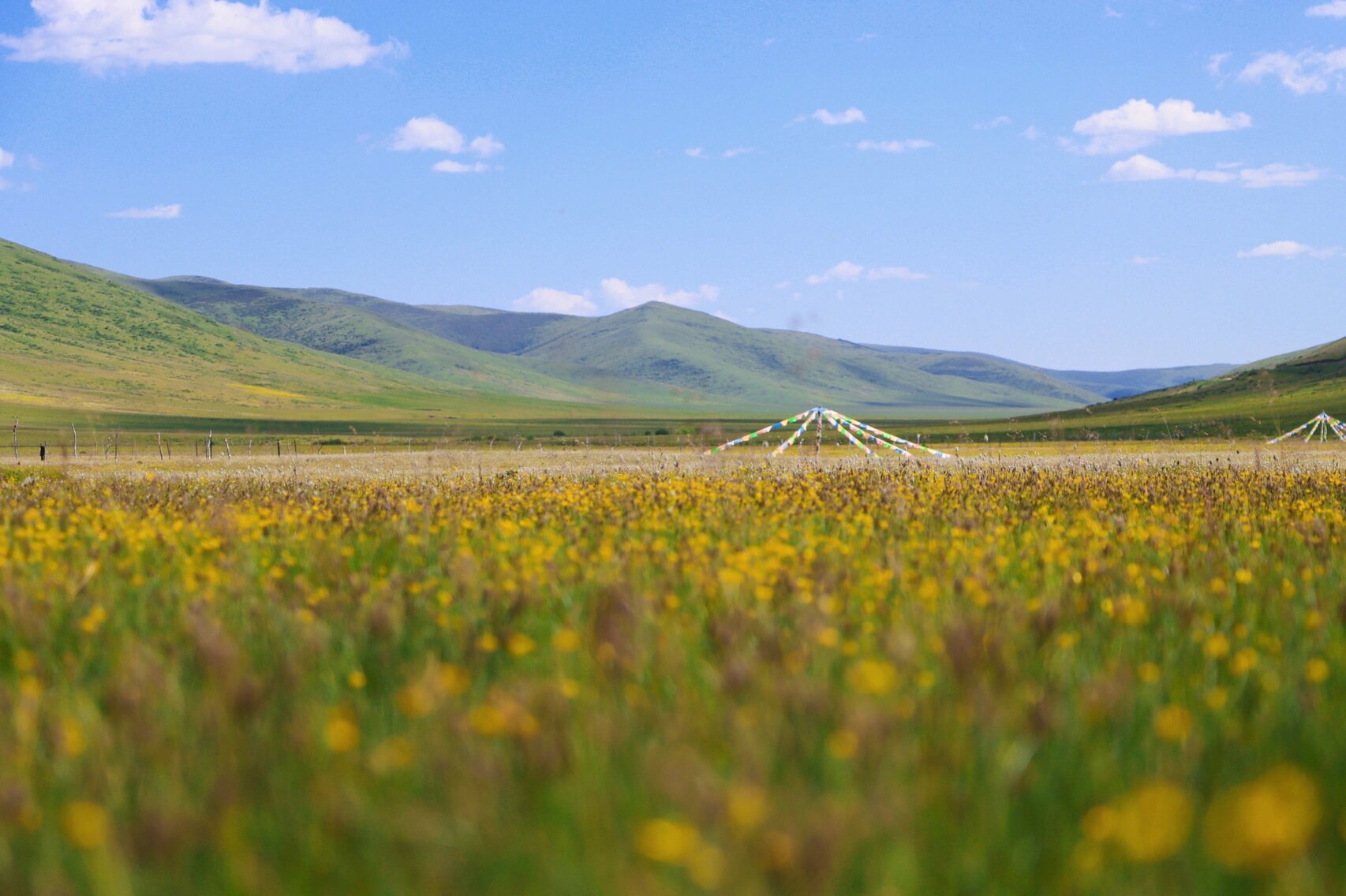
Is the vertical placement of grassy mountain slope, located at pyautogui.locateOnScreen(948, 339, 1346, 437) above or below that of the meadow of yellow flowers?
above

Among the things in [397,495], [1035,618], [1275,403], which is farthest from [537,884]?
[1275,403]

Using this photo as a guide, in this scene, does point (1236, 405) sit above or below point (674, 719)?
above

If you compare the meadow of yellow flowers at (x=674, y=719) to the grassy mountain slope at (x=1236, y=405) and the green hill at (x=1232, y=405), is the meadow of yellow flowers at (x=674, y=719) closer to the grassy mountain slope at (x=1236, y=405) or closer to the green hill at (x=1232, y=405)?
the green hill at (x=1232, y=405)

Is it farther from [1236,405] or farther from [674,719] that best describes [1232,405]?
[674,719]

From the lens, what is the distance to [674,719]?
3416mm

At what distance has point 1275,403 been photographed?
129m

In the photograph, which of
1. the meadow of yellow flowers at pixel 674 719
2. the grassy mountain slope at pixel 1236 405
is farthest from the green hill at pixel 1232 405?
the meadow of yellow flowers at pixel 674 719

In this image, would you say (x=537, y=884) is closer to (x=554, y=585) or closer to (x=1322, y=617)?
(x=554, y=585)

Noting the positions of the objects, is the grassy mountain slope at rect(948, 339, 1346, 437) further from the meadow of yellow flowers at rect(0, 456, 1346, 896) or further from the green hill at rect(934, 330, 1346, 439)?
the meadow of yellow flowers at rect(0, 456, 1346, 896)

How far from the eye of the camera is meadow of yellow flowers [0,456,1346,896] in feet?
8.32

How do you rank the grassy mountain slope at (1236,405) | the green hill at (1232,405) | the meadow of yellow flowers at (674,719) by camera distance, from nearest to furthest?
the meadow of yellow flowers at (674,719), the green hill at (1232,405), the grassy mountain slope at (1236,405)

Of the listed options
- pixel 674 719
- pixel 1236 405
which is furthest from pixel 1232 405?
pixel 674 719

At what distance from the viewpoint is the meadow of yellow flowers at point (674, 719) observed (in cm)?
254

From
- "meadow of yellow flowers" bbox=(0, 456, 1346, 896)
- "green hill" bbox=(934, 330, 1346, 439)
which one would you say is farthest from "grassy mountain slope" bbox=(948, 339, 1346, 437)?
"meadow of yellow flowers" bbox=(0, 456, 1346, 896)
